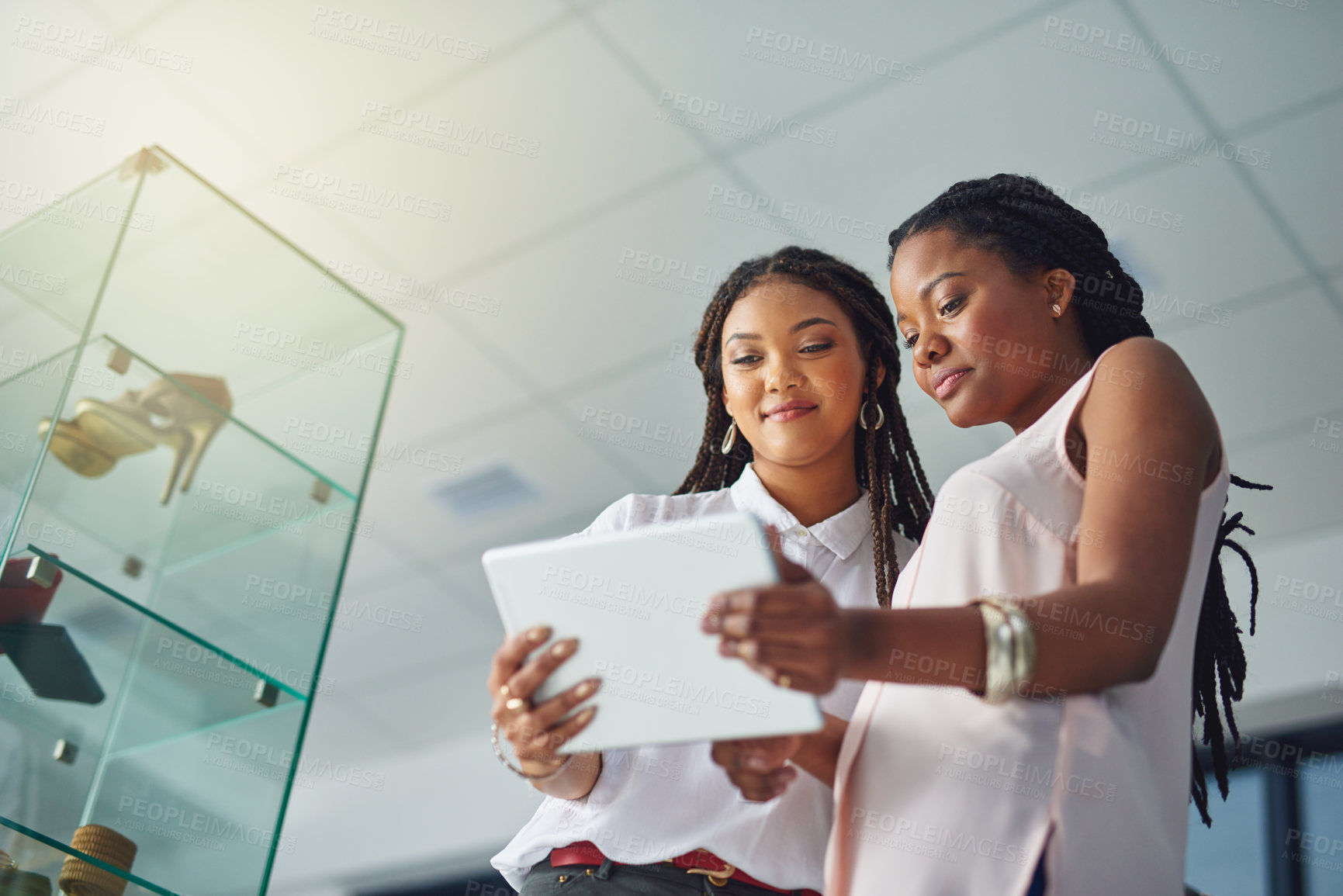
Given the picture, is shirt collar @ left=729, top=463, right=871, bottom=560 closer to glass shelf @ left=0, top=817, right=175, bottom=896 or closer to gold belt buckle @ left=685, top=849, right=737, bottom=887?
gold belt buckle @ left=685, top=849, right=737, bottom=887

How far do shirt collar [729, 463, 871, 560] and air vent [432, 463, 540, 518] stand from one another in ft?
7.36

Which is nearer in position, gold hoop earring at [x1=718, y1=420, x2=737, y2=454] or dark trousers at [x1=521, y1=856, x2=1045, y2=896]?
dark trousers at [x1=521, y1=856, x2=1045, y2=896]

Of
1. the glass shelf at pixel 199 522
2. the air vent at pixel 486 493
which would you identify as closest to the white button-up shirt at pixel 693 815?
the glass shelf at pixel 199 522

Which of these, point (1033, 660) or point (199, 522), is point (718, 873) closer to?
point (1033, 660)

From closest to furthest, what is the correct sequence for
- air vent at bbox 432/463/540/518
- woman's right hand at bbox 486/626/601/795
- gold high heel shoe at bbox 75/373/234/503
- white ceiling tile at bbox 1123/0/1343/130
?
woman's right hand at bbox 486/626/601/795
gold high heel shoe at bbox 75/373/234/503
white ceiling tile at bbox 1123/0/1343/130
air vent at bbox 432/463/540/518

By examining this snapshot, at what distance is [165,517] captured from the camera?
1764 millimetres

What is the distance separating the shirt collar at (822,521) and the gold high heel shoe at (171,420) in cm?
89

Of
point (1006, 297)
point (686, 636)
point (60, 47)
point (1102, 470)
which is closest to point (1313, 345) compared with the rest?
point (1006, 297)

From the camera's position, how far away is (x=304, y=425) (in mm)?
1941

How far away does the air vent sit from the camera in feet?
12.4

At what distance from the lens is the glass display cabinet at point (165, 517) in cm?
151

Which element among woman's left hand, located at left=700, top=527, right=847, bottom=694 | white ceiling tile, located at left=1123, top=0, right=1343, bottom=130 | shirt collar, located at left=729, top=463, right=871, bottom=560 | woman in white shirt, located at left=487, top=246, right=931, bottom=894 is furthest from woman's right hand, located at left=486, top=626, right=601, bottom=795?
white ceiling tile, located at left=1123, top=0, right=1343, bottom=130

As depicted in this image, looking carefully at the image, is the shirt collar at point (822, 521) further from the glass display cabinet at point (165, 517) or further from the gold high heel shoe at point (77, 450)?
the gold high heel shoe at point (77, 450)

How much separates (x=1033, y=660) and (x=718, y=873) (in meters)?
0.55
